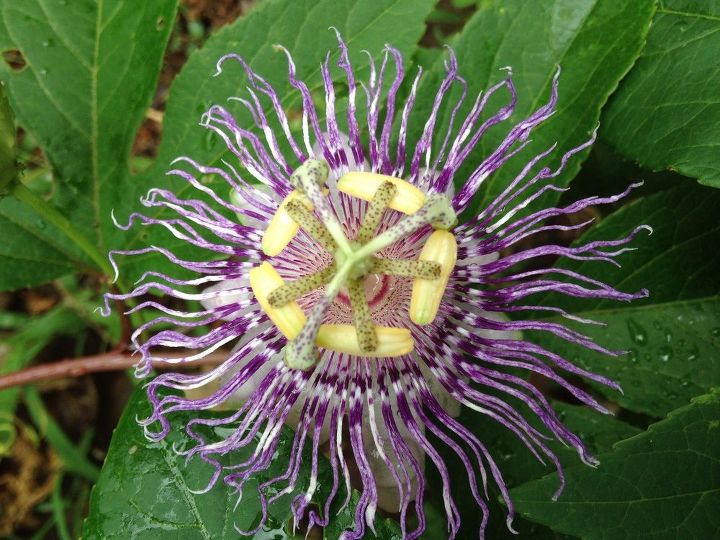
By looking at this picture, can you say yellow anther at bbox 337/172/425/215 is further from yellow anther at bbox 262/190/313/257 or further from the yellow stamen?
the yellow stamen

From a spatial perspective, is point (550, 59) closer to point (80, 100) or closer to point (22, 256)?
point (80, 100)

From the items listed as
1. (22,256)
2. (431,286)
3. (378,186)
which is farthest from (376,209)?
(22,256)

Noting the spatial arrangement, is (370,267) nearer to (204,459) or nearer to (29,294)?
(204,459)

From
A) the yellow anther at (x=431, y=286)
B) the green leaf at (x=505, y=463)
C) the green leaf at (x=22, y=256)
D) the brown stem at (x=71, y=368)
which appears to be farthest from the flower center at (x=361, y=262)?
the green leaf at (x=22, y=256)

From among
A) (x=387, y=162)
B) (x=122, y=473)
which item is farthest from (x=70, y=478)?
(x=387, y=162)

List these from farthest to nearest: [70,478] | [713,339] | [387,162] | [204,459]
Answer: [70,478]
[713,339]
[387,162]
[204,459]

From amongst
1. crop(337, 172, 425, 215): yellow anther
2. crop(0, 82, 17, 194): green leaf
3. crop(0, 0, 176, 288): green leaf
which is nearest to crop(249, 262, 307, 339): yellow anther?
crop(337, 172, 425, 215): yellow anther
